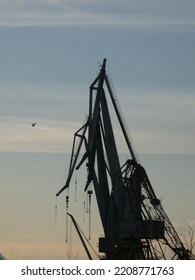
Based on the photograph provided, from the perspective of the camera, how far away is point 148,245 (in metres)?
102

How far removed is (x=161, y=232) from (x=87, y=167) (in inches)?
628

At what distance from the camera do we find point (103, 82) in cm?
11250

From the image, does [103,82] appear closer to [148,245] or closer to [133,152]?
[133,152]

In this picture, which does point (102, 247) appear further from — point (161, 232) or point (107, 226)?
point (161, 232)

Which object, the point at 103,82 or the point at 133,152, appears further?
the point at 103,82
